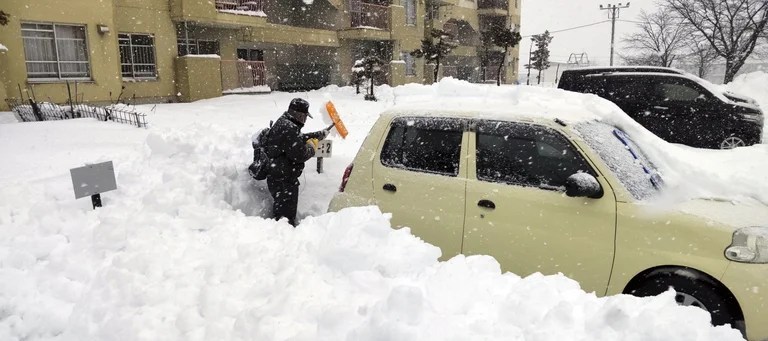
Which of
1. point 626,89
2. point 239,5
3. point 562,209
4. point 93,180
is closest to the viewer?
point 562,209

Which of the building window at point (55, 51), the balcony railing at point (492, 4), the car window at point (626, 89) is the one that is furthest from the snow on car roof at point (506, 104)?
the balcony railing at point (492, 4)

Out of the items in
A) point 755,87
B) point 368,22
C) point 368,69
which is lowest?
point 755,87

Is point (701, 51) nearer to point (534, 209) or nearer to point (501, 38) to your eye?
point (501, 38)

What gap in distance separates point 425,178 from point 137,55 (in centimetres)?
1569

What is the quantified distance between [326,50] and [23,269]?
22718 mm

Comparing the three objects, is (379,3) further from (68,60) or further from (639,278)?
(639,278)

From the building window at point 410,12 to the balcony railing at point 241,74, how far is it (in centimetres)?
1214

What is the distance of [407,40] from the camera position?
28656 millimetres

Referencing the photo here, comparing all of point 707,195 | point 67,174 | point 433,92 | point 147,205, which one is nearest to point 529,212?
point 707,195

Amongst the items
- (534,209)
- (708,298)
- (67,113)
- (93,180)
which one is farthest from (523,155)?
(67,113)

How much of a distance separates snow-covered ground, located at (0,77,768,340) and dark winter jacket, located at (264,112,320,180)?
2.22ft

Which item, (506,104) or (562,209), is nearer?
(562,209)

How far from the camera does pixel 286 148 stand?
Answer: 5043 millimetres

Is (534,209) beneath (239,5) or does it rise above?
beneath
